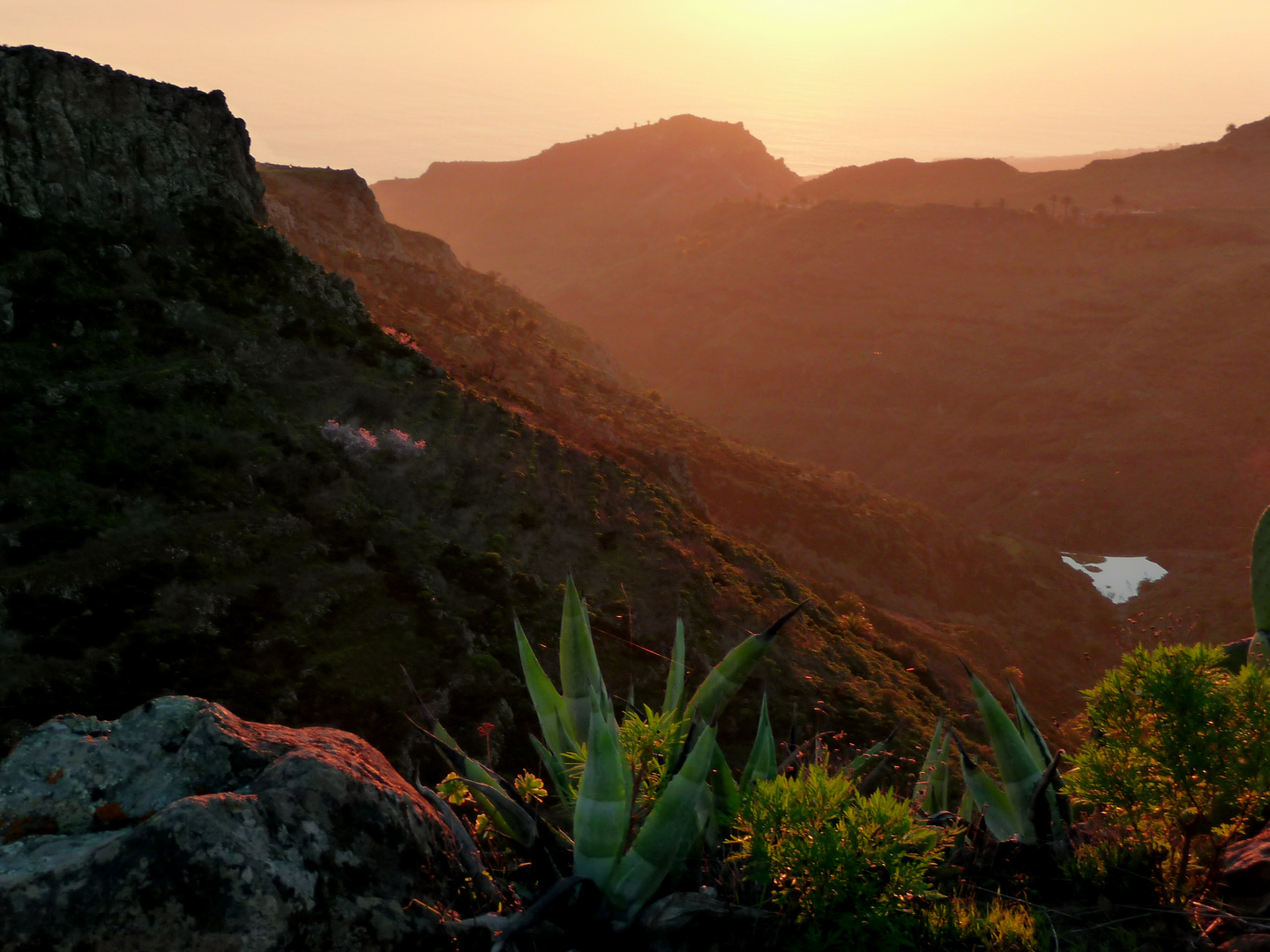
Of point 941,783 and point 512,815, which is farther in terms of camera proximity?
point 941,783

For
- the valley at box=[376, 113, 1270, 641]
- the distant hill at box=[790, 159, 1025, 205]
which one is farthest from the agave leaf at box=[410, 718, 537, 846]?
the distant hill at box=[790, 159, 1025, 205]

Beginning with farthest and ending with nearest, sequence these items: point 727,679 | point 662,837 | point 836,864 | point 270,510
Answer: point 270,510, point 727,679, point 662,837, point 836,864

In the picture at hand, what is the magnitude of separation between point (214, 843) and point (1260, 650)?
7004 millimetres

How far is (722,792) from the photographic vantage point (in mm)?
5105

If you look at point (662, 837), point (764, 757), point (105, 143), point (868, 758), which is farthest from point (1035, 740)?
point (105, 143)

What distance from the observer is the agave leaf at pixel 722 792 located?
15.8 ft

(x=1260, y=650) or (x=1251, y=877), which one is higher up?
(x=1260, y=650)

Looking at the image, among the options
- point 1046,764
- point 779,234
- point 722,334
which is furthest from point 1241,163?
point 1046,764

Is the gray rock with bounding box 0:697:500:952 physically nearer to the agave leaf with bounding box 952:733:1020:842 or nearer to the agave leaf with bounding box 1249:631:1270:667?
the agave leaf with bounding box 952:733:1020:842

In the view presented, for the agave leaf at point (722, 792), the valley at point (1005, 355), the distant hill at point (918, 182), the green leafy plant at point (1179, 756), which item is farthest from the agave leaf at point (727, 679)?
the distant hill at point (918, 182)

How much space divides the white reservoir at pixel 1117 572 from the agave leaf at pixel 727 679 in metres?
62.6

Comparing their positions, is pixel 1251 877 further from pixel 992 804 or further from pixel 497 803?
pixel 497 803

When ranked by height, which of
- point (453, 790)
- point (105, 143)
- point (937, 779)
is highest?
point (105, 143)

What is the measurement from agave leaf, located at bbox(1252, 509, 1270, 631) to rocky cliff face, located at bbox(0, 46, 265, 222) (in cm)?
3404
